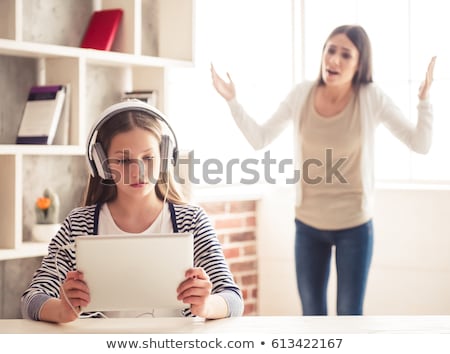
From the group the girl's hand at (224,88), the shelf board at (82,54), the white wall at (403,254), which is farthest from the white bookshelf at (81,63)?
the white wall at (403,254)

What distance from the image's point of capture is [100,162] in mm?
2012

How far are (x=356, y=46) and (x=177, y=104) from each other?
1.19 m

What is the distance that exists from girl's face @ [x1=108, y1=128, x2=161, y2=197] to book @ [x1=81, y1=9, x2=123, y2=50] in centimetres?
151

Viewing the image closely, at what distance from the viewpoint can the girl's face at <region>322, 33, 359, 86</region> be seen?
3447 mm

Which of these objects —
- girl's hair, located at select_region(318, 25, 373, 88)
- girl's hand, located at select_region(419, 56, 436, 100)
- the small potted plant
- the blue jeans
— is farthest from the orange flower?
girl's hand, located at select_region(419, 56, 436, 100)

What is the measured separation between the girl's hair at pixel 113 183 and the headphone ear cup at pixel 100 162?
30 mm

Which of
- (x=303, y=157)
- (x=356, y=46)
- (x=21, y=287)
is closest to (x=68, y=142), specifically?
(x=21, y=287)

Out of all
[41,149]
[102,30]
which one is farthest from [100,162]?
[102,30]

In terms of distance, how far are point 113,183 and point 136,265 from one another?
0.59 meters

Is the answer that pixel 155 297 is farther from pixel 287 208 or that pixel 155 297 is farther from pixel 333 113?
pixel 287 208

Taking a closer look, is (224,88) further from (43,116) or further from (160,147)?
(160,147)

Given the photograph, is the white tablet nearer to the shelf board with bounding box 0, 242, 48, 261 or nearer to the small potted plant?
the shelf board with bounding box 0, 242, 48, 261

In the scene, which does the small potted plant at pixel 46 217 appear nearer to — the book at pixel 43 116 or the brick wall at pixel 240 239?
the book at pixel 43 116

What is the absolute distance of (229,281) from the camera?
6.12ft
